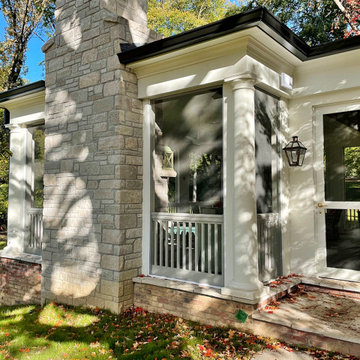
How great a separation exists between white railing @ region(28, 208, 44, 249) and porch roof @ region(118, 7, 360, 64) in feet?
10.9

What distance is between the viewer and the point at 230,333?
3.52 metres

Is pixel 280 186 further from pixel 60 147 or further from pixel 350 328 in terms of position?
pixel 60 147

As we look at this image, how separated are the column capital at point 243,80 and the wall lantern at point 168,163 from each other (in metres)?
1.33

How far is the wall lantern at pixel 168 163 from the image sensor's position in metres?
4.76

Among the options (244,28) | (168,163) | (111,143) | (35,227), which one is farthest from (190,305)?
(35,227)

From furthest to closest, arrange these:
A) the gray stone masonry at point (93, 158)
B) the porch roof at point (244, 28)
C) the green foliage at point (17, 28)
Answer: the green foliage at point (17, 28), the gray stone masonry at point (93, 158), the porch roof at point (244, 28)

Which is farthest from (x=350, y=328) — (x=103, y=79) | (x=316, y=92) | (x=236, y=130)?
(x=103, y=79)

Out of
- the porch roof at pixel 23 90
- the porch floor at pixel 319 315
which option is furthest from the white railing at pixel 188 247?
the porch roof at pixel 23 90

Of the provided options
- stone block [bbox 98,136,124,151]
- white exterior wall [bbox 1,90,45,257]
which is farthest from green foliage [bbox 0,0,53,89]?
stone block [bbox 98,136,124,151]

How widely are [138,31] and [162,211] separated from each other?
8.53ft

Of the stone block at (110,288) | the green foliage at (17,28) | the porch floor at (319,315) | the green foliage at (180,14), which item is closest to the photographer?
the porch floor at (319,315)

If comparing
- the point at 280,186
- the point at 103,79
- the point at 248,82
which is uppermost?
the point at 103,79

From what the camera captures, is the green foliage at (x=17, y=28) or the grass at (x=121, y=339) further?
→ the green foliage at (x=17, y=28)

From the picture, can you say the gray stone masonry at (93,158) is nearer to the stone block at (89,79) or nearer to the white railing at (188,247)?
the stone block at (89,79)
